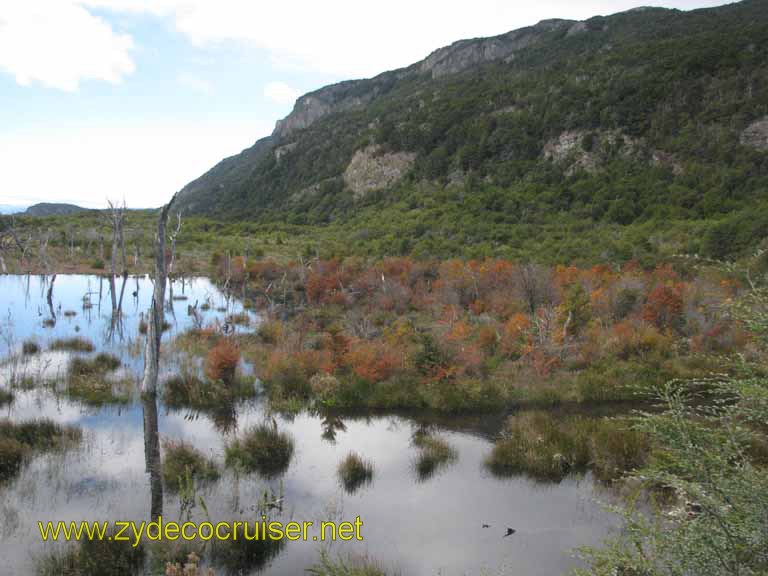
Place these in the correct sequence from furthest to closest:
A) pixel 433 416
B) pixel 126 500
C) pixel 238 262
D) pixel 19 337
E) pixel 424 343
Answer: pixel 238 262 < pixel 19 337 < pixel 424 343 < pixel 433 416 < pixel 126 500

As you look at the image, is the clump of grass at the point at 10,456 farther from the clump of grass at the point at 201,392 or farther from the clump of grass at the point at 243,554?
the clump of grass at the point at 243,554

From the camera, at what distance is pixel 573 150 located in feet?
167

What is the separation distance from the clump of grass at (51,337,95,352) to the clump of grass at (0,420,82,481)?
7.40 m

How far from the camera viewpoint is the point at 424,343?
17.7 meters

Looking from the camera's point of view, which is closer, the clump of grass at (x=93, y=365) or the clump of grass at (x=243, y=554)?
the clump of grass at (x=243, y=554)

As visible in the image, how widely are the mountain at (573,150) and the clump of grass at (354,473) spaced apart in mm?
24107

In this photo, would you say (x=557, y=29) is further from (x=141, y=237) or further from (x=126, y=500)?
(x=126, y=500)

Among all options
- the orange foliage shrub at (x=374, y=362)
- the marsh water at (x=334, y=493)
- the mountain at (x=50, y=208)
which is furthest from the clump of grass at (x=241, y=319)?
the mountain at (x=50, y=208)

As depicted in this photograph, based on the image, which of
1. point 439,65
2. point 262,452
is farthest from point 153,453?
point 439,65

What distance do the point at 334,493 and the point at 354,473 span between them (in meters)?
0.78

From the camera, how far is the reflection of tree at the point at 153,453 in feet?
31.3

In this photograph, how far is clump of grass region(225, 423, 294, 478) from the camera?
1121 cm

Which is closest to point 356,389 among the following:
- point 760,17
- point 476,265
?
point 476,265

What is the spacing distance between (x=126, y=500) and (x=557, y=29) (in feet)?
344
